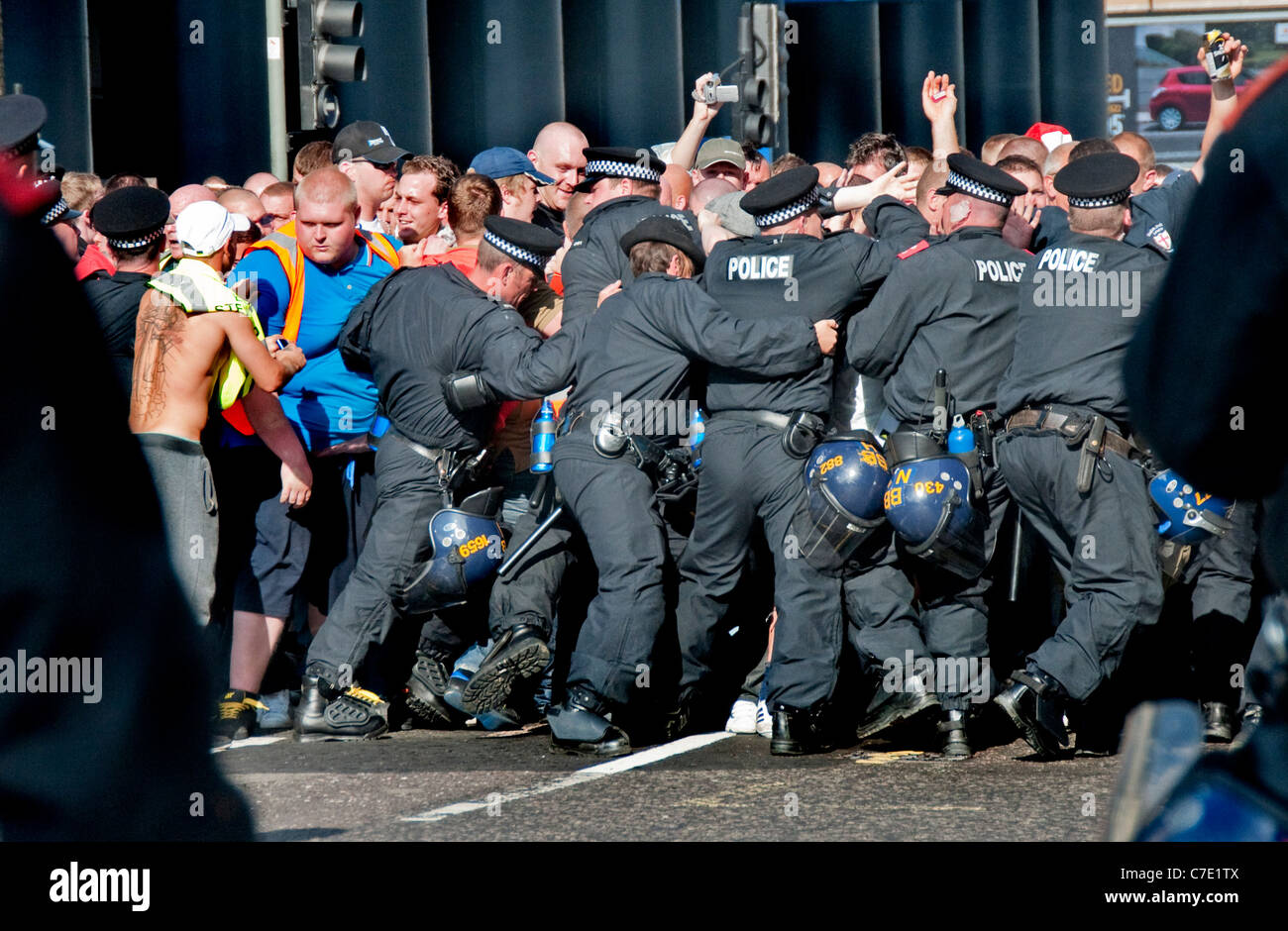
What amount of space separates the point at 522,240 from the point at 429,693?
75.7 inches

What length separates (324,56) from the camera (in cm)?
995

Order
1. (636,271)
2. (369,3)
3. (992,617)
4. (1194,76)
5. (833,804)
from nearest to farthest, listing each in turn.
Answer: (833,804), (636,271), (992,617), (369,3), (1194,76)

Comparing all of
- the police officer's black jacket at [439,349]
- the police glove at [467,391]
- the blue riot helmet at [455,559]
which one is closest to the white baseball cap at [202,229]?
the police officer's black jacket at [439,349]

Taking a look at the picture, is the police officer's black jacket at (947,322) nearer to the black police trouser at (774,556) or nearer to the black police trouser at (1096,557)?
the black police trouser at (1096,557)

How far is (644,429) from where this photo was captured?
6.53 meters

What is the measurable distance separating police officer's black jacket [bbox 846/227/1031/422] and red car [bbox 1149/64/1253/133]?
2982 cm

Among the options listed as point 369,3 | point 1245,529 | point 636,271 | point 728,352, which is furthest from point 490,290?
point 369,3

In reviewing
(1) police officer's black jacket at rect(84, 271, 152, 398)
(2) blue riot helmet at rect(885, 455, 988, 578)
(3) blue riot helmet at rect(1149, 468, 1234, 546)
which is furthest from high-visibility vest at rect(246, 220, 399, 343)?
(3) blue riot helmet at rect(1149, 468, 1234, 546)

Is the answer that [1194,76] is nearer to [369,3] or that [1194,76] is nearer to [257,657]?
[369,3]

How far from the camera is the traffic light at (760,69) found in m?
13.1

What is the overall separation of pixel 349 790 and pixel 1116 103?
32395 mm

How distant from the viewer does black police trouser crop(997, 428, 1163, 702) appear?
19.2 ft

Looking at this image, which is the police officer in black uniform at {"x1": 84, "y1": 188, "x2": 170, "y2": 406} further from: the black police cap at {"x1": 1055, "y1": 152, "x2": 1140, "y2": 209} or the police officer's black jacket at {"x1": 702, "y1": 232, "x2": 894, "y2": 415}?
the black police cap at {"x1": 1055, "y1": 152, "x2": 1140, "y2": 209}

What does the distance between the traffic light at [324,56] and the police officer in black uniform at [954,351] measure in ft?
15.3
